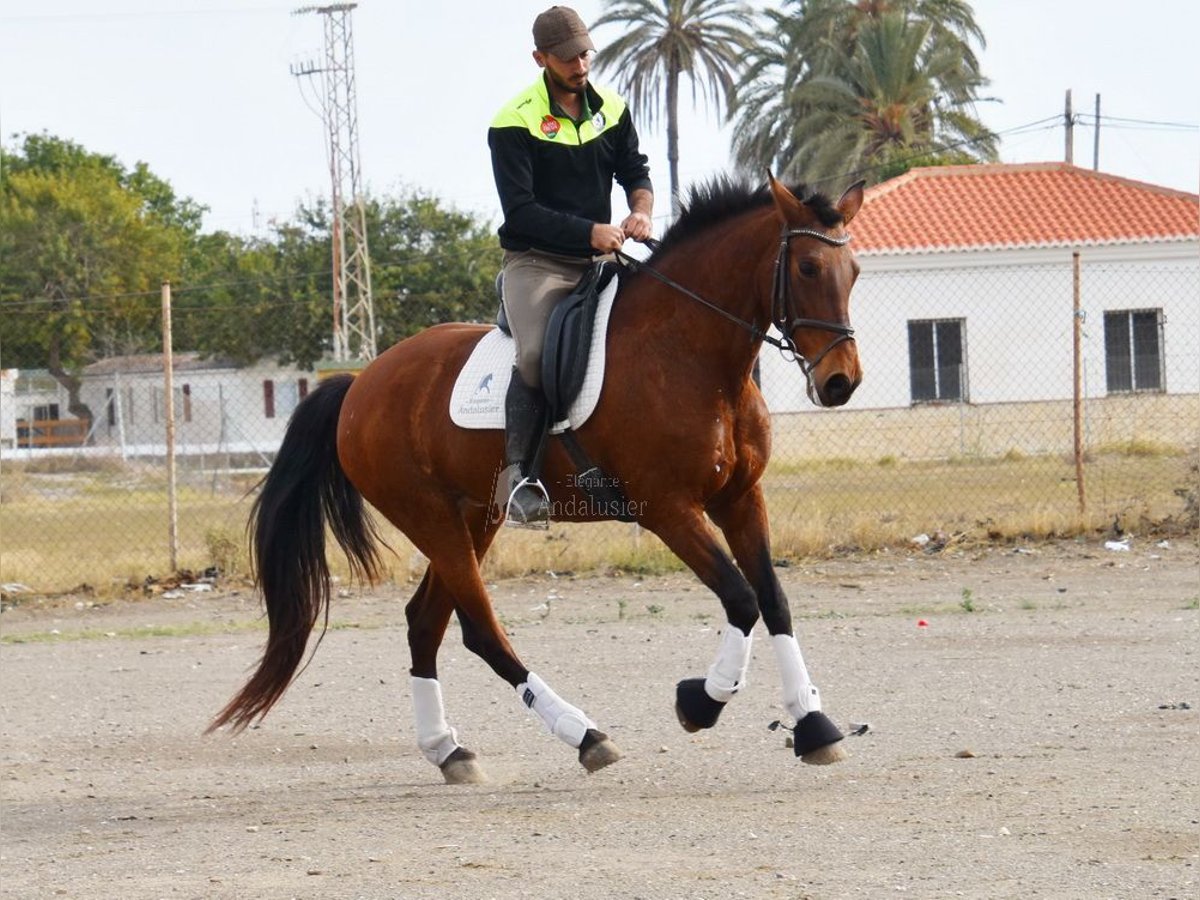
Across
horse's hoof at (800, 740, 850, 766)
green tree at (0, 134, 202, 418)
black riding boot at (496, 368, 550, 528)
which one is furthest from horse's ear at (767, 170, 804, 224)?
green tree at (0, 134, 202, 418)

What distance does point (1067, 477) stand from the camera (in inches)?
884

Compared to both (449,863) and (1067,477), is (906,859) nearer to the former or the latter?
(449,863)

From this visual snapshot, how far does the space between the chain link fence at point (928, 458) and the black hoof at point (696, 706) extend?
8.33 metres

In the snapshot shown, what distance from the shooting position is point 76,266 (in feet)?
222

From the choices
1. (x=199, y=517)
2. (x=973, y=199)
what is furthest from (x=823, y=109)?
(x=199, y=517)

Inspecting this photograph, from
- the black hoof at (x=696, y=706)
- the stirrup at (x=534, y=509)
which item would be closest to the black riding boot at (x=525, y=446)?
the stirrup at (x=534, y=509)

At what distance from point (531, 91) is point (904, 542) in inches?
368

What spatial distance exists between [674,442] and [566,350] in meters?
0.68

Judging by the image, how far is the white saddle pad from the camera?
7.27 meters

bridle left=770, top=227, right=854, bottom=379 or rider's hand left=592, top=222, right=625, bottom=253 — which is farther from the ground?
rider's hand left=592, top=222, right=625, bottom=253

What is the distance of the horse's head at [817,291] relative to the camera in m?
6.62

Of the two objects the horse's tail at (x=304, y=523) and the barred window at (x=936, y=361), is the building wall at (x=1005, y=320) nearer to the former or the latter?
the barred window at (x=936, y=361)

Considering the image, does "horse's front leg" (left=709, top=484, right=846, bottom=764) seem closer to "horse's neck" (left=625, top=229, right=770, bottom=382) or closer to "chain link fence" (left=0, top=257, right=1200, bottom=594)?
"horse's neck" (left=625, top=229, right=770, bottom=382)

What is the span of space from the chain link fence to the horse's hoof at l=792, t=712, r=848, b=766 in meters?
8.63
